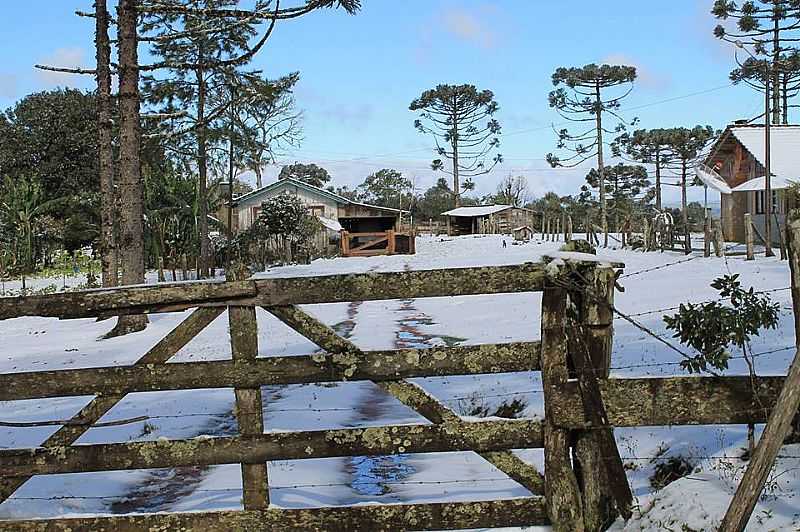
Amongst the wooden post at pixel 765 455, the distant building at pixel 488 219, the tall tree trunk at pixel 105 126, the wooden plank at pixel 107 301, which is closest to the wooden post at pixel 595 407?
the wooden post at pixel 765 455

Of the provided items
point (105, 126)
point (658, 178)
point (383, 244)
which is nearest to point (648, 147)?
point (658, 178)

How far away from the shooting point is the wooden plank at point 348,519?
3734mm

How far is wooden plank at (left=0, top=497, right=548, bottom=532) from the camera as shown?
3.73m

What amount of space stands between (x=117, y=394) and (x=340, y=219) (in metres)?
43.6

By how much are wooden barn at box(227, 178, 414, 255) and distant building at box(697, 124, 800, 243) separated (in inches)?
671

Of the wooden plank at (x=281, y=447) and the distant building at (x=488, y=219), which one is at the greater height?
the distant building at (x=488, y=219)

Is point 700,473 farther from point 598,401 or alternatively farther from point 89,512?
point 89,512

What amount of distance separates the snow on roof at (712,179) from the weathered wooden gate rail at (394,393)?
35000 millimetres

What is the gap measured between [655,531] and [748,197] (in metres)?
36.1

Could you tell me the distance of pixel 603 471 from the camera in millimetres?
3715

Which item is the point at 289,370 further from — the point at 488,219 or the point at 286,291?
the point at 488,219

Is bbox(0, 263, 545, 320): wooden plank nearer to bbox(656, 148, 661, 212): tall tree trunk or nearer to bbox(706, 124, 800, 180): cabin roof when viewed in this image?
bbox(706, 124, 800, 180): cabin roof

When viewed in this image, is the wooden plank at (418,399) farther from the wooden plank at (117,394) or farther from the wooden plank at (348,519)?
the wooden plank at (117,394)

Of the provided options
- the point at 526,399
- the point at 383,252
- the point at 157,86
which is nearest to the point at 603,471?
the point at 526,399
